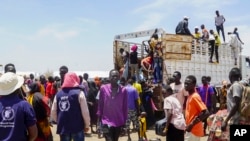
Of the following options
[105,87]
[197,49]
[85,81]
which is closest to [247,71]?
[197,49]

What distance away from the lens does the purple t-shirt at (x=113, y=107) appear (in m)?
6.47

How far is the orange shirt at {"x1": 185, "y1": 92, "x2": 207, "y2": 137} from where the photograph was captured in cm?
536

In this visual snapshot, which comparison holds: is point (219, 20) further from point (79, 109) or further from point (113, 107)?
point (79, 109)

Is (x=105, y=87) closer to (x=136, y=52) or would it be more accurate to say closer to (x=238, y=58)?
(x=136, y=52)

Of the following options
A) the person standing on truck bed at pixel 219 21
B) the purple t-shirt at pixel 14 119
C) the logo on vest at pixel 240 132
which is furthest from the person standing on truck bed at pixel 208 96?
the purple t-shirt at pixel 14 119

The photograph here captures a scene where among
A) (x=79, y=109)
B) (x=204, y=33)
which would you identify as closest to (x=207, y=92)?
(x=204, y=33)

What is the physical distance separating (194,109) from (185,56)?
747 cm

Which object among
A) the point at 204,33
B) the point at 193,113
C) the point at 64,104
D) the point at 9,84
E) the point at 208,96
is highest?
the point at 204,33

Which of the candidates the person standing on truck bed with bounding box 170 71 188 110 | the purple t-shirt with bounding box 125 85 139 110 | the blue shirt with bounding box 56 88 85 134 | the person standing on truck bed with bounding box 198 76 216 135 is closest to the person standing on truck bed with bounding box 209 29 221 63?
the person standing on truck bed with bounding box 198 76 216 135

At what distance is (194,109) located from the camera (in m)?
5.39

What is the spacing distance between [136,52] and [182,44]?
1458mm

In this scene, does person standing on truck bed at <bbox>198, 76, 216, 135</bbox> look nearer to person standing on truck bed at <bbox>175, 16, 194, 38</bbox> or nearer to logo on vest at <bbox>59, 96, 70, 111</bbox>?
person standing on truck bed at <bbox>175, 16, 194, 38</bbox>

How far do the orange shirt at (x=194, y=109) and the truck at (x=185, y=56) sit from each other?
246 inches

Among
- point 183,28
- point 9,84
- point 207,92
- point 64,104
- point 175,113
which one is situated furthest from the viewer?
point 183,28
